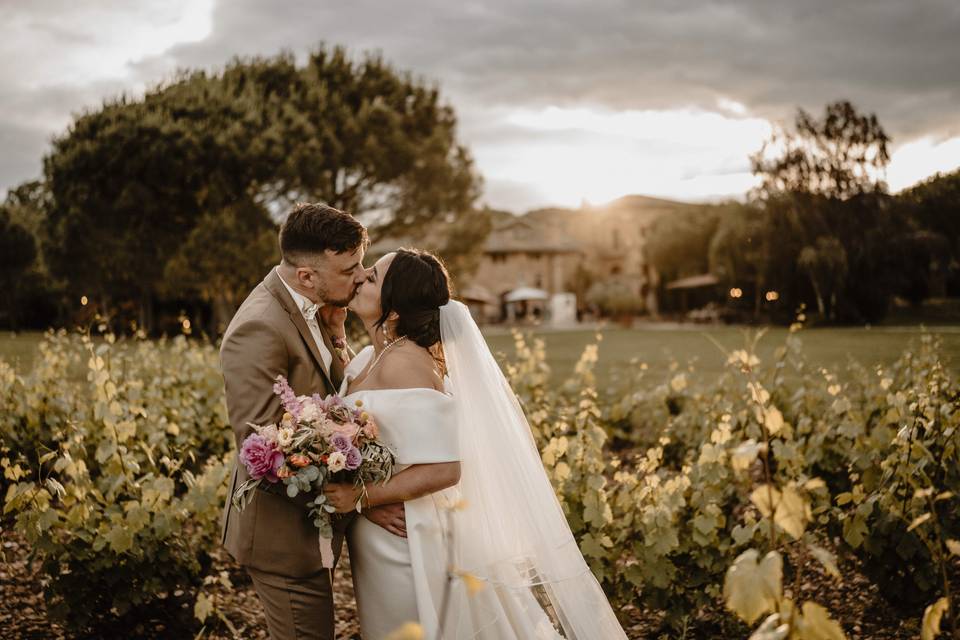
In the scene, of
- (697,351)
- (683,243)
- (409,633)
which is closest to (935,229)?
(683,243)

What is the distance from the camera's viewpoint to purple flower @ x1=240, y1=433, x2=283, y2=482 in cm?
261

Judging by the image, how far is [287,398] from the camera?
2707 millimetres

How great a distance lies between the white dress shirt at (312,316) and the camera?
3258mm

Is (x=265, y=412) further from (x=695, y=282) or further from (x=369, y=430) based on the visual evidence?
(x=695, y=282)

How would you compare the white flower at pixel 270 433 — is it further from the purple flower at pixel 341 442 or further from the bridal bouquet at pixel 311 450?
the purple flower at pixel 341 442

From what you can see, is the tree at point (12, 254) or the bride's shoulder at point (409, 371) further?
the tree at point (12, 254)

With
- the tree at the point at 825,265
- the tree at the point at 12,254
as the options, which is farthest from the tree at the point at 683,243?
the tree at the point at 12,254

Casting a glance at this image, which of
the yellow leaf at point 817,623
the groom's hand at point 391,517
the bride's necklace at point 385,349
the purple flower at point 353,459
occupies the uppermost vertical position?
the bride's necklace at point 385,349

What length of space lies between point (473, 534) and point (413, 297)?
3.56 feet

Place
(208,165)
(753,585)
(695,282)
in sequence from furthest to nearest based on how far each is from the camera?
(695,282) → (208,165) → (753,585)

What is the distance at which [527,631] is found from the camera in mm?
3205

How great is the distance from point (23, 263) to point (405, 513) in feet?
140

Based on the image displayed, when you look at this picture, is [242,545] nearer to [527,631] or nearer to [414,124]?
[527,631]

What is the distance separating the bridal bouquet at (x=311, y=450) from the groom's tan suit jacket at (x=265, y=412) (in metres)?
0.11
